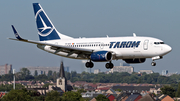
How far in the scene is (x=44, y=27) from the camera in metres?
90.2

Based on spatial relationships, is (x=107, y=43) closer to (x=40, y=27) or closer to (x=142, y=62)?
(x=142, y=62)

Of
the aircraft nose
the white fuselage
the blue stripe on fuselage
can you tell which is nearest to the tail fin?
the white fuselage

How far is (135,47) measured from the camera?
75438 mm

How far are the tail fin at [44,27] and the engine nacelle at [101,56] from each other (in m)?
13.4

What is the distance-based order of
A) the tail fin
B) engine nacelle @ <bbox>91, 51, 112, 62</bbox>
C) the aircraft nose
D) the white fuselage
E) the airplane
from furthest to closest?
the tail fin → engine nacelle @ <bbox>91, 51, 112, 62</bbox> → the airplane → the white fuselage → the aircraft nose

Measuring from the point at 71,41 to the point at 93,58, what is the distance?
993 cm

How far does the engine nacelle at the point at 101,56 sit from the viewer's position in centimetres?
7634

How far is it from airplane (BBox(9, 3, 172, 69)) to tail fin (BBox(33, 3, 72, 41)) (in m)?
0.72

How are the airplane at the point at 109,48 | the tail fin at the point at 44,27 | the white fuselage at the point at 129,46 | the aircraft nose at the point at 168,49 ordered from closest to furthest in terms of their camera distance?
the aircraft nose at the point at 168,49 < the white fuselage at the point at 129,46 < the airplane at the point at 109,48 < the tail fin at the point at 44,27

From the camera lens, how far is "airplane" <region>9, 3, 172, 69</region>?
245 feet

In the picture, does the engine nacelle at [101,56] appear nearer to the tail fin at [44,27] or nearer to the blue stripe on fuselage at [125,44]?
the blue stripe on fuselage at [125,44]

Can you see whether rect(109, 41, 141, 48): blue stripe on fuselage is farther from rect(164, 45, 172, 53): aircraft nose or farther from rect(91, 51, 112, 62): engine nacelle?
rect(164, 45, 172, 53): aircraft nose

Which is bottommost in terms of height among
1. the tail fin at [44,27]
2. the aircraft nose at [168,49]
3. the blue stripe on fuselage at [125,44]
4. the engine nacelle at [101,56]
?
the engine nacelle at [101,56]

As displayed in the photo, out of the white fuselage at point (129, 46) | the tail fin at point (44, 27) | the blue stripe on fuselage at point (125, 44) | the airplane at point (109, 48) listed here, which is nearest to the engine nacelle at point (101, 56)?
the airplane at point (109, 48)
